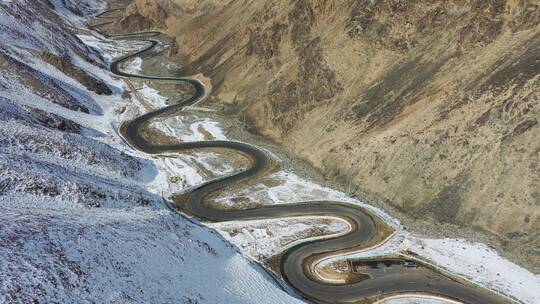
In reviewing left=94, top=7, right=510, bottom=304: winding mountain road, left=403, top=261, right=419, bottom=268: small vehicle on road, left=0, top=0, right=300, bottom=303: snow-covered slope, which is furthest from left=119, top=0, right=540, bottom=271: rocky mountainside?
left=0, top=0, right=300, bottom=303: snow-covered slope

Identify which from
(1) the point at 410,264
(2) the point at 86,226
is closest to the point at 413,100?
(1) the point at 410,264

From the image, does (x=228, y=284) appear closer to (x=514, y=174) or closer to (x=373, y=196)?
(x=373, y=196)

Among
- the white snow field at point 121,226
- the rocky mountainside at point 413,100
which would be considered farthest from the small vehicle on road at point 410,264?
the rocky mountainside at point 413,100

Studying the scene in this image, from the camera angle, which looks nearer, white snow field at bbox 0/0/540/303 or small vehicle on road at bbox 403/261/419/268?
white snow field at bbox 0/0/540/303

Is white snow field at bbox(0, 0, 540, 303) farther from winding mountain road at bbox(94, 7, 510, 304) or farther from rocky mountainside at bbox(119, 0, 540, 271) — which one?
rocky mountainside at bbox(119, 0, 540, 271)

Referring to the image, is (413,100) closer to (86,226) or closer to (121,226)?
(121,226)

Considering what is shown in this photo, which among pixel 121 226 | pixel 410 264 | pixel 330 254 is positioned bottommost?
pixel 121 226
